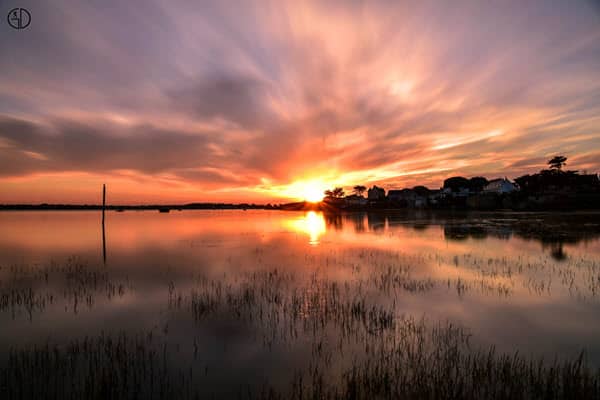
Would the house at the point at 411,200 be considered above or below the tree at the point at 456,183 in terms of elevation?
below

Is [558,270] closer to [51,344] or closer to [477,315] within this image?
[477,315]

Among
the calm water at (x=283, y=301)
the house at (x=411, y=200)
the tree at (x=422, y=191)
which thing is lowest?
the calm water at (x=283, y=301)

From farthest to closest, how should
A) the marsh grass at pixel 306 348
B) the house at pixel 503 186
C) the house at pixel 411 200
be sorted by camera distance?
1. the house at pixel 411 200
2. the house at pixel 503 186
3. the marsh grass at pixel 306 348

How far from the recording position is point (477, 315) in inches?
445

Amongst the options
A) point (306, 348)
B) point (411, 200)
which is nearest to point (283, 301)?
point (306, 348)

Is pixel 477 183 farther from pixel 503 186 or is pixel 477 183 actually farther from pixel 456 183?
pixel 503 186

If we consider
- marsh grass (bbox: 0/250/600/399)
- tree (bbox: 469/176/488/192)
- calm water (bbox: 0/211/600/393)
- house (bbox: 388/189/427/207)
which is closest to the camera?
marsh grass (bbox: 0/250/600/399)

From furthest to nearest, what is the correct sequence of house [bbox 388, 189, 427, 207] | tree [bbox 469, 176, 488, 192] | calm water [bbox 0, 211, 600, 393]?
tree [bbox 469, 176, 488, 192]
house [bbox 388, 189, 427, 207]
calm water [bbox 0, 211, 600, 393]

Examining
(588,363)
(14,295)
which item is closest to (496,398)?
(588,363)

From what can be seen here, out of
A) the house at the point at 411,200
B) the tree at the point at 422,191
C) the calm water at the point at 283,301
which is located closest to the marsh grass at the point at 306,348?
the calm water at the point at 283,301

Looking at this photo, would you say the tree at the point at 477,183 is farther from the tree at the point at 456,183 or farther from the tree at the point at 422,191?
the tree at the point at 422,191

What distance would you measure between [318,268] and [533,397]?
15.0 metres

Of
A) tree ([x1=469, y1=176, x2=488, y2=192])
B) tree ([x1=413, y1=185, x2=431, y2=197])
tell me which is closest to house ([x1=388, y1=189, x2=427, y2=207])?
tree ([x1=413, y1=185, x2=431, y2=197])

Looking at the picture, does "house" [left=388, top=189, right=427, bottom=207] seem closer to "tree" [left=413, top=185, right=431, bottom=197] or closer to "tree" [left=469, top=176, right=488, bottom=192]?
"tree" [left=413, top=185, right=431, bottom=197]
